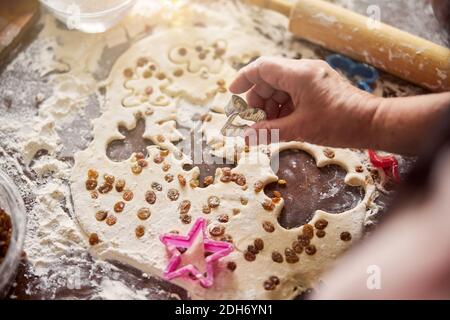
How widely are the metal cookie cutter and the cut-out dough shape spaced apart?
0.12 ft

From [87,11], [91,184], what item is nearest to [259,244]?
[91,184]

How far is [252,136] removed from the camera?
58.9 inches

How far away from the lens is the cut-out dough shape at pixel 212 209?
138cm

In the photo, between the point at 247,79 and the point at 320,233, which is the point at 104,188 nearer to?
the point at 247,79

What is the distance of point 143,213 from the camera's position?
57.7 inches

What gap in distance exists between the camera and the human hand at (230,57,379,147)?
1331 mm

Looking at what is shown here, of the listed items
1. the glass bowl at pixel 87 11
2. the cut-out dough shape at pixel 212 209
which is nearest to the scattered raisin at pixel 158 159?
the cut-out dough shape at pixel 212 209

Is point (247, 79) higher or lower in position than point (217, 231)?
higher

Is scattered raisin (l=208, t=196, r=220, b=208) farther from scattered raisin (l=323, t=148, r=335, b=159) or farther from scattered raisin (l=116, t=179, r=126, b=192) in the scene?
scattered raisin (l=323, t=148, r=335, b=159)

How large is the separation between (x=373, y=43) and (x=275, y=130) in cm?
61

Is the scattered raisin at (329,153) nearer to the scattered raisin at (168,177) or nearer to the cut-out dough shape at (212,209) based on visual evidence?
the cut-out dough shape at (212,209)

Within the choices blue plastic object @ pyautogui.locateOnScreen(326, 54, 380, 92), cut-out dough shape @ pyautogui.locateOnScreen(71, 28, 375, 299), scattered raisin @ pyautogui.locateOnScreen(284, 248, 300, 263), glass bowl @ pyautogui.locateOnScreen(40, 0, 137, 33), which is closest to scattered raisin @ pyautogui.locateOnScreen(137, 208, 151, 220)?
cut-out dough shape @ pyautogui.locateOnScreen(71, 28, 375, 299)
